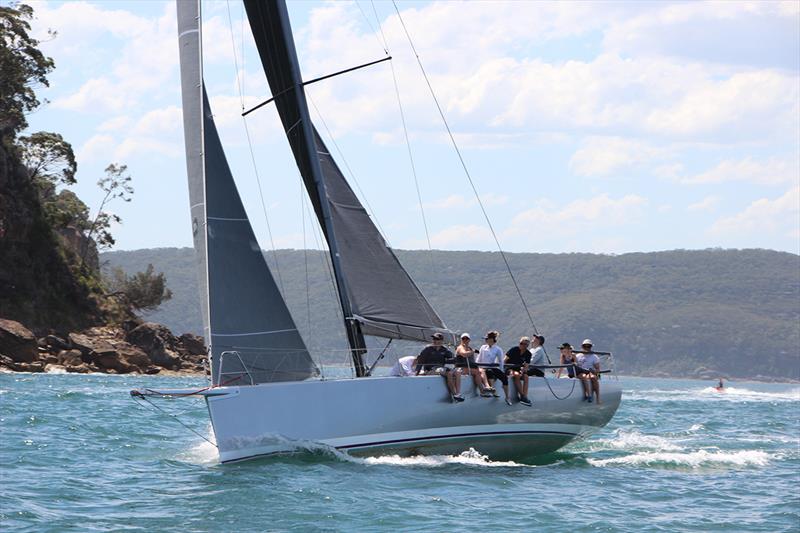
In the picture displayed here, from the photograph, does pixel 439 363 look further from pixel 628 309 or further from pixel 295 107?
pixel 628 309

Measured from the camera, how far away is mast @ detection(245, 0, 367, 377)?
1581 centimetres

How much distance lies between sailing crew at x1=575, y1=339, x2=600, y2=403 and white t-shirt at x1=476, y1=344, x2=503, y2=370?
6.94ft

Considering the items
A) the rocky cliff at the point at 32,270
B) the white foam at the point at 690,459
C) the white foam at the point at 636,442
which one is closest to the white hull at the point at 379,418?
the white foam at the point at 690,459

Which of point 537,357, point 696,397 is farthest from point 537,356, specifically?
point 696,397

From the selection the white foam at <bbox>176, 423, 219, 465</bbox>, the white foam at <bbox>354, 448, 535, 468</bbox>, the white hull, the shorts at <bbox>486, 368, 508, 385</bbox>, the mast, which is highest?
the mast

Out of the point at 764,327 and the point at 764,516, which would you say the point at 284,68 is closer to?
the point at 764,516

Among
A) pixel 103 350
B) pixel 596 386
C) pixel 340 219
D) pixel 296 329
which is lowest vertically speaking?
pixel 596 386

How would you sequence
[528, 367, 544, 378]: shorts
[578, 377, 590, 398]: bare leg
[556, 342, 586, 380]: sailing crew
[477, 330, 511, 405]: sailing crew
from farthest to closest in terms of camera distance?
[556, 342, 586, 380]: sailing crew < [578, 377, 590, 398]: bare leg < [528, 367, 544, 378]: shorts < [477, 330, 511, 405]: sailing crew

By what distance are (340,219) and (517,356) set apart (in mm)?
3132

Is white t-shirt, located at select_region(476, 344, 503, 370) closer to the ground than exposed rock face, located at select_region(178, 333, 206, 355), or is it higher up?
closer to the ground

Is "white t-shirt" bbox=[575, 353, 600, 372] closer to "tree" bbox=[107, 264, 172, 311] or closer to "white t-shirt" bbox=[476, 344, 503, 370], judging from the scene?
"white t-shirt" bbox=[476, 344, 503, 370]

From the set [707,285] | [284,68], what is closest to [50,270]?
[284,68]

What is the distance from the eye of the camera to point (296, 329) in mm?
14797

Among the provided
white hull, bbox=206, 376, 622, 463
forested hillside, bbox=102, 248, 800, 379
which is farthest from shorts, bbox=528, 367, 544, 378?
forested hillside, bbox=102, 248, 800, 379
